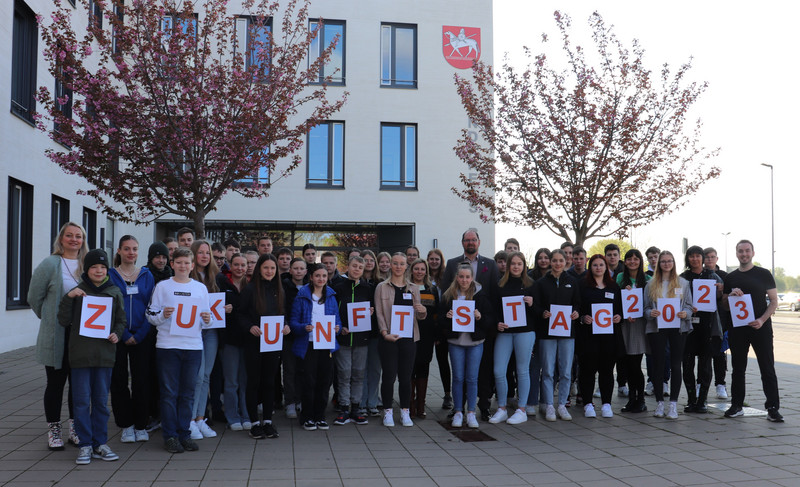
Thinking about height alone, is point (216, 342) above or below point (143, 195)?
below

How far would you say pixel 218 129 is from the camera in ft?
35.0

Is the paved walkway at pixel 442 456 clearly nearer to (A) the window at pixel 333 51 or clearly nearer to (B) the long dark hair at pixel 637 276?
(B) the long dark hair at pixel 637 276

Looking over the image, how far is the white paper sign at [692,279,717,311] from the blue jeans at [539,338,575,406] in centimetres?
168

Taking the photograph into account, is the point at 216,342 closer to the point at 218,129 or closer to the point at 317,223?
the point at 218,129

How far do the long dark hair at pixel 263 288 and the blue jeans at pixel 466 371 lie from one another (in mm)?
2099

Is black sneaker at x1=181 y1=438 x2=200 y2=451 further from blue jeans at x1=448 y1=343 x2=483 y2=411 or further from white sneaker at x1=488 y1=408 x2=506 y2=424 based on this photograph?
white sneaker at x1=488 y1=408 x2=506 y2=424

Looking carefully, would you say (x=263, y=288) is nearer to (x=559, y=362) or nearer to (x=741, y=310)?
(x=559, y=362)

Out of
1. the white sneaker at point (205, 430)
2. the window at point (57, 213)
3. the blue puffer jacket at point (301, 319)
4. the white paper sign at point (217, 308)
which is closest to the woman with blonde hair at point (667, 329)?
the blue puffer jacket at point (301, 319)

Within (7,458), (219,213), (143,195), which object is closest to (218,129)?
(143,195)

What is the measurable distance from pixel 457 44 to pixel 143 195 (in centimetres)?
1419

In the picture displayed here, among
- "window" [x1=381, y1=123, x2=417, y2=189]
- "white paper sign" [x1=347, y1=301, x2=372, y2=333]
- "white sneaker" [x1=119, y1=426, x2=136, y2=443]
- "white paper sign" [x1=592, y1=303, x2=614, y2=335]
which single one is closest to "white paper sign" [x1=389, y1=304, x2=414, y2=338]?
"white paper sign" [x1=347, y1=301, x2=372, y2=333]

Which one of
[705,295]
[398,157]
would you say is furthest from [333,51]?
[705,295]

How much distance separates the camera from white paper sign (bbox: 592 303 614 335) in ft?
26.2

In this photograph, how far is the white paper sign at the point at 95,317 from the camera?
577cm
